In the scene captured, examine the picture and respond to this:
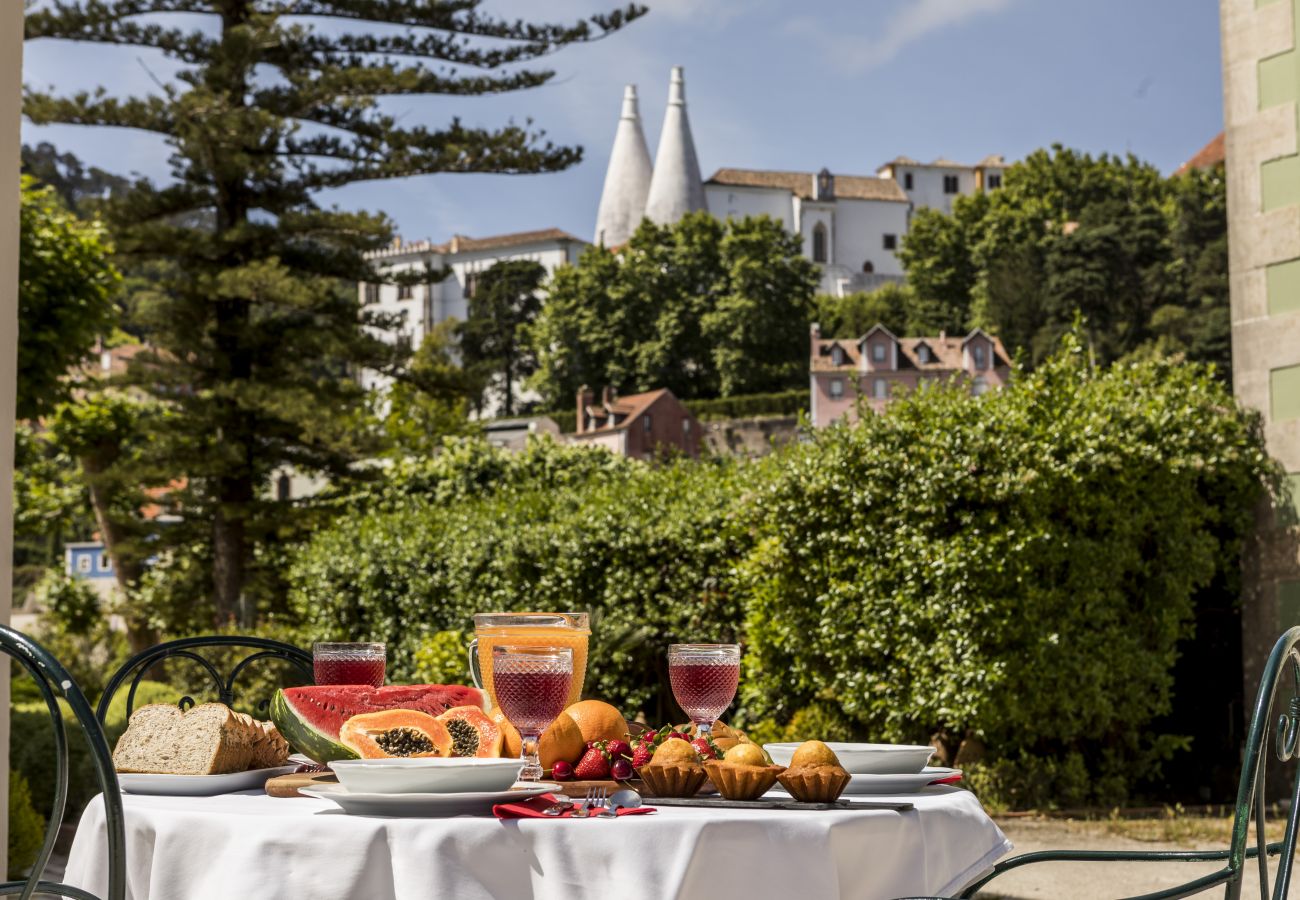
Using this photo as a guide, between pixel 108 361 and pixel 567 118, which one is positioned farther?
pixel 567 118

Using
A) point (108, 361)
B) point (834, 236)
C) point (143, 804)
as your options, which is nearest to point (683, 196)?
point (834, 236)

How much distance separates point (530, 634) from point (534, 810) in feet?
1.54

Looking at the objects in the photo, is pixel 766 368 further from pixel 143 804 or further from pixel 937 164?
pixel 143 804

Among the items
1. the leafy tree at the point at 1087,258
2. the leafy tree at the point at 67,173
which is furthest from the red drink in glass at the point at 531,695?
the leafy tree at the point at 67,173

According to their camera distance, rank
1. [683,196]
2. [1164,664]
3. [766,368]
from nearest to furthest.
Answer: [1164,664]
[766,368]
[683,196]

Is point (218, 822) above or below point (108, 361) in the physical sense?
below

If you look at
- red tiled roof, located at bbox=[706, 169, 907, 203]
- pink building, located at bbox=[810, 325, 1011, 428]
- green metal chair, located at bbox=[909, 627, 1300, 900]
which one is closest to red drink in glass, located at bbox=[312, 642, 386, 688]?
green metal chair, located at bbox=[909, 627, 1300, 900]

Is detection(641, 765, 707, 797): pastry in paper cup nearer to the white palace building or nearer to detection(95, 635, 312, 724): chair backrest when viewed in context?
detection(95, 635, 312, 724): chair backrest

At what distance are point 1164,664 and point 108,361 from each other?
6372 cm

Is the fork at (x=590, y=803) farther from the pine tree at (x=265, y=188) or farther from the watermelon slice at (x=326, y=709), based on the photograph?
the pine tree at (x=265, y=188)

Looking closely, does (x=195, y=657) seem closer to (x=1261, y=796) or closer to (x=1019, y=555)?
(x=1261, y=796)

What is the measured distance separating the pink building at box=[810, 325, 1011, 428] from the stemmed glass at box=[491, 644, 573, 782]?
5814cm

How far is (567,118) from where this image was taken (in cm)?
9581

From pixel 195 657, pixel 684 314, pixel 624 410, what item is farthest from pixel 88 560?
pixel 195 657
